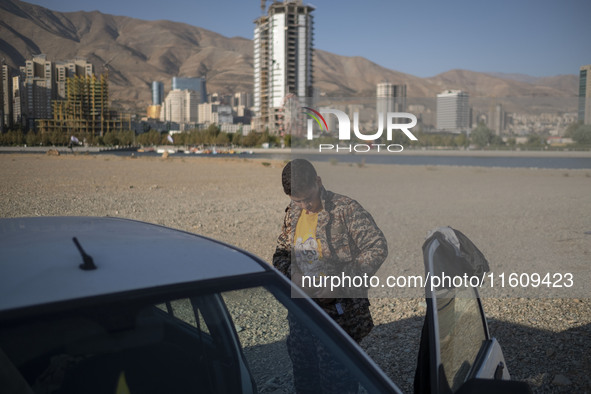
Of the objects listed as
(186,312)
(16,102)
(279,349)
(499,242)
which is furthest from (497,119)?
Result: (16,102)

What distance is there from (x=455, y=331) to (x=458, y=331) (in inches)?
2.1

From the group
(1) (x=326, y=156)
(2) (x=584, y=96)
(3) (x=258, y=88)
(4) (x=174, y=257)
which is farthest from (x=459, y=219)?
(3) (x=258, y=88)

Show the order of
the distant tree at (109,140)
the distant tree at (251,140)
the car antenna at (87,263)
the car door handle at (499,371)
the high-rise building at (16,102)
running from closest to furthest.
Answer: the car antenna at (87,263), the car door handle at (499,371), the high-rise building at (16,102), the distant tree at (109,140), the distant tree at (251,140)

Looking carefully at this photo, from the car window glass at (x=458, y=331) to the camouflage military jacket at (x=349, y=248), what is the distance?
57 centimetres

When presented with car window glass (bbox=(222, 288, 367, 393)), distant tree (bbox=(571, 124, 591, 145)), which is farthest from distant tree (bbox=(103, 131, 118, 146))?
car window glass (bbox=(222, 288, 367, 393))

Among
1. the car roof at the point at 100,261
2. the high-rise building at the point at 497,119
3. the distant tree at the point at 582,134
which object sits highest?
the high-rise building at the point at 497,119

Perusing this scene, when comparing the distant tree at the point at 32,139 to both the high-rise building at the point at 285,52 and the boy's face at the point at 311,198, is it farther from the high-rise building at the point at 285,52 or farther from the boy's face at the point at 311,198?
the boy's face at the point at 311,198

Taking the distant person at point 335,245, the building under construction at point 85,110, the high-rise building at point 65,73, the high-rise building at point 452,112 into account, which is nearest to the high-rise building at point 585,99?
the high-rise building at point 452,112

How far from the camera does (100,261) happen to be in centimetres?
153

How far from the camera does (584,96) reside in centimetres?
362

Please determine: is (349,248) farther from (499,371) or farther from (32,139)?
(32,139)

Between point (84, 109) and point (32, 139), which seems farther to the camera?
point (84, 109)

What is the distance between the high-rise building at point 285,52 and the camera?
5940 inches

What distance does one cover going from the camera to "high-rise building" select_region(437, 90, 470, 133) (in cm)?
367
